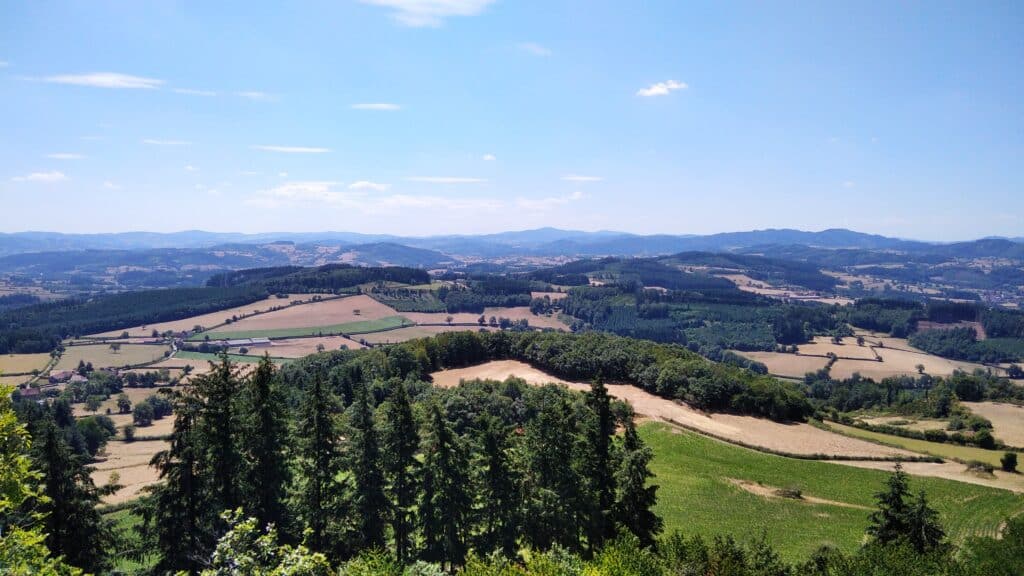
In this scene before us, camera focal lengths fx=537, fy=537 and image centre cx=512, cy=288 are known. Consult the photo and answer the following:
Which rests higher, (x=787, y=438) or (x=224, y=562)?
(x=224, y=562)

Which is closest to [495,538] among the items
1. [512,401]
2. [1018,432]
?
[512,401]

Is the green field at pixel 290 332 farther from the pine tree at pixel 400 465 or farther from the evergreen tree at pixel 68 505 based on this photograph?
the pine tree at pixel 400 465

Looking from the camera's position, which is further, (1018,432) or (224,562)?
(1018,432)

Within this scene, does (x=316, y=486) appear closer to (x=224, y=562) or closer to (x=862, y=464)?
(x=224, y=562)

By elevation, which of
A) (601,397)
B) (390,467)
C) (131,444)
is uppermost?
(601,397)

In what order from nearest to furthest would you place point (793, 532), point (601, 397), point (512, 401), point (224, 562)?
point (224, 562), point (601, 397), point (793, 532), point (512, 401)

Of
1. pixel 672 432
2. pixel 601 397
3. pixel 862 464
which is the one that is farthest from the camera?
pixel 672 432

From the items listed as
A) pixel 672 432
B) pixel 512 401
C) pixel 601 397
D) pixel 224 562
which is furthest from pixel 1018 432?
pixel 224 562

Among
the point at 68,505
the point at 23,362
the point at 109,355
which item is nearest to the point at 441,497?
the point at 68,505

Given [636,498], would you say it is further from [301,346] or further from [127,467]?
[301,346]
